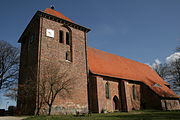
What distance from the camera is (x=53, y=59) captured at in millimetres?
19188

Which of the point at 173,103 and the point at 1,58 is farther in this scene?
the point at 173,103

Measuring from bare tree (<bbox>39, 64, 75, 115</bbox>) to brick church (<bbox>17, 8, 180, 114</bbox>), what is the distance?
0.49 m

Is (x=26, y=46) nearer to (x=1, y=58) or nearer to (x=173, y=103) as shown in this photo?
(x=1, y=58)

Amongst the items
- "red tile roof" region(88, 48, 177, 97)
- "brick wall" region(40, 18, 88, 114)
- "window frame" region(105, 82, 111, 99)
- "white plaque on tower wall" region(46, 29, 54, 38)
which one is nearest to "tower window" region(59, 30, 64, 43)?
"brick wall" region(40, 18, 88, 114)

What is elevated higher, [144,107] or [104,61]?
[104,61]

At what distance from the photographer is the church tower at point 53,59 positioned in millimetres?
17375

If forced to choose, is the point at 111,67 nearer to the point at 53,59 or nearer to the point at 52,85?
the point at 53,59

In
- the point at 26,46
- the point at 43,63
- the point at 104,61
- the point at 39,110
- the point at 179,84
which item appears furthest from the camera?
the point at 179,84

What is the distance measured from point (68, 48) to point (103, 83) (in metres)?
6.14

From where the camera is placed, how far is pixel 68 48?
2139 cm

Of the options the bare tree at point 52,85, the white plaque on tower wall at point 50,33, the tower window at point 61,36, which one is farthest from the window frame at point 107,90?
the white plaque on tower wall at point 50,33

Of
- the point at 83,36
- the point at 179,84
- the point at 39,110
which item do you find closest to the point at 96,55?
the point at 83,36

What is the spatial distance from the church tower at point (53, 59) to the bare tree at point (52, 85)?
297mm

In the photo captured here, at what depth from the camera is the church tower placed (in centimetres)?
1738
